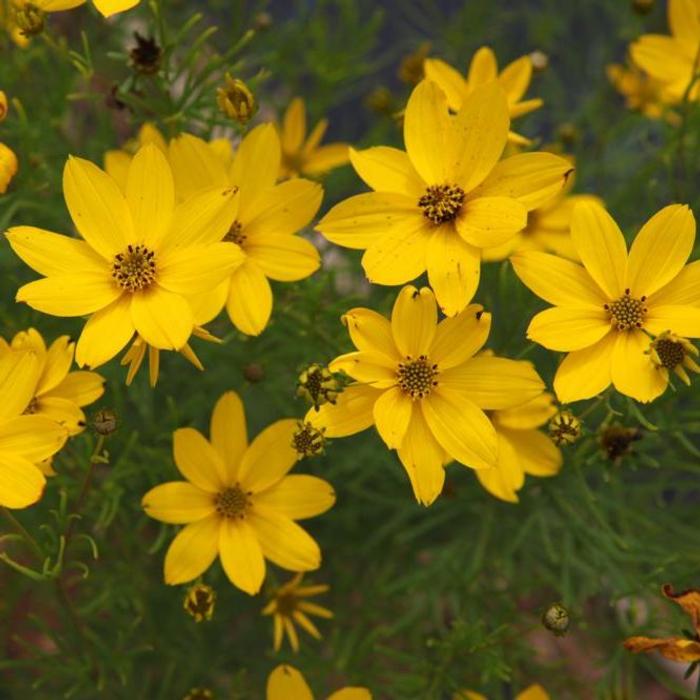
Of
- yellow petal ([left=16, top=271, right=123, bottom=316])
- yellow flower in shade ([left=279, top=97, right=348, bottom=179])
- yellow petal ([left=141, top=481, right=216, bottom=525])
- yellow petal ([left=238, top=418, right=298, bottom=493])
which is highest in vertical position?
yellow flower in shade ([left=279, top=97, right=348, bottom=179])

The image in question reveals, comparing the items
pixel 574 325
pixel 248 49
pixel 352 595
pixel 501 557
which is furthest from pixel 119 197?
pixel 248 49

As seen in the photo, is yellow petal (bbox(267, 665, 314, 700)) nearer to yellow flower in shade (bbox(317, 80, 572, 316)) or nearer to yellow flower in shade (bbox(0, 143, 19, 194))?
yellow flower in shade (bbox(317, 80, 572, 316))

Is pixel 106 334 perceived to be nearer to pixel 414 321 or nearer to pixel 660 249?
pixel 414 321

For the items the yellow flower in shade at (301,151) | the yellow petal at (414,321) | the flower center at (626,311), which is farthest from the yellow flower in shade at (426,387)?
the yellow flower in shade at (301,151)

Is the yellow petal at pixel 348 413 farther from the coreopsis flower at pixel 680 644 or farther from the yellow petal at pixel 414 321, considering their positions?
the coreopsis flower at pixel 680 644

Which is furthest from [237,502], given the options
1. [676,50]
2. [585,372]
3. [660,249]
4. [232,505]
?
[676,50]

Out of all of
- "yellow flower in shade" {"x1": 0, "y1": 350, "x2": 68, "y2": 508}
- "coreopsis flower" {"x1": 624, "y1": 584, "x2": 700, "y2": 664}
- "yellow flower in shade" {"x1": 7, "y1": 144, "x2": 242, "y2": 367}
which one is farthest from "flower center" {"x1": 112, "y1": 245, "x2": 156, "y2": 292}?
"coreopsis flower" {"x1": 624, "y1": 584, "x2": 700, "y2": 664}

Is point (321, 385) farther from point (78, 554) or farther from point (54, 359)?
point (78, 554)
